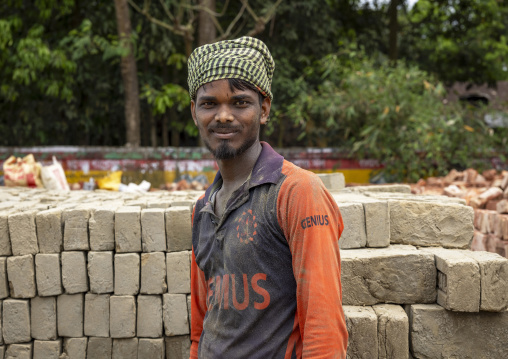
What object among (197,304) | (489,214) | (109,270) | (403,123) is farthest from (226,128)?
(403,123)

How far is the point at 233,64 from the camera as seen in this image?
1.65 metres

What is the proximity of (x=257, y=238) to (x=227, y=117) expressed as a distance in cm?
44

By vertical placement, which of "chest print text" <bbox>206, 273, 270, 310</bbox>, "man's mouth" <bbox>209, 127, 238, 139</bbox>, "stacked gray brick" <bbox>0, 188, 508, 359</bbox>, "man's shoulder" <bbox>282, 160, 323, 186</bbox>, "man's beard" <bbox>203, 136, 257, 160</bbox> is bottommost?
"stacked gray brick" <bbox>0, 188, 508, 359</bbox>

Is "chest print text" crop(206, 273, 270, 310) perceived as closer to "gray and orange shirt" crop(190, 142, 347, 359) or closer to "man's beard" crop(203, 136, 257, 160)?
"gray and orange shirt" crop(190, 142, 347, 359)

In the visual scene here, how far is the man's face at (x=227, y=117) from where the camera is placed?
1688 millimetres

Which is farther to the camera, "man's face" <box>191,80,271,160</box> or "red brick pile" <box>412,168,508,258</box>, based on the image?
"red brick pile" <box>412,168,508,258</box>

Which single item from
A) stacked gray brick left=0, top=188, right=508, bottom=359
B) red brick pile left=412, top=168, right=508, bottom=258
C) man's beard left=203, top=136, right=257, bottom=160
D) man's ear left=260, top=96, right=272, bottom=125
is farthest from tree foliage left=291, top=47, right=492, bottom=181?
man's beard left=203, top=136, right=257, bottom=160

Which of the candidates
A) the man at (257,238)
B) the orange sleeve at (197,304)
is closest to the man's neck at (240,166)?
the man at (257,238)

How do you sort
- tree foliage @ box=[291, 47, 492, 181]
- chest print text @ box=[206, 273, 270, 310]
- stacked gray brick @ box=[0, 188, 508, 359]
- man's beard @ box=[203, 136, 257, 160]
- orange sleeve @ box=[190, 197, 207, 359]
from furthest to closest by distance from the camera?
tree foliage @ box=[291, 47, 492, 181], stacked gray brick @ box=[0, 188, 508, 359], orange sleeve @ box=[190, 197, 207, 359], man's beard @ box=[203, 136, 257, 160], chest print text @ box=[206, 273, 270, 310]

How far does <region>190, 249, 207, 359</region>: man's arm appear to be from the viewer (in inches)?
76.9

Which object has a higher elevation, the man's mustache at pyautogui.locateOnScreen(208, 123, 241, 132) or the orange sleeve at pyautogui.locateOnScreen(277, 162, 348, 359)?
the man's mustache at pyautogui.locateOnScreen(208, 123, 241, 132)

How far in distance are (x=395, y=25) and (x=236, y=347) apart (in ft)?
47.6

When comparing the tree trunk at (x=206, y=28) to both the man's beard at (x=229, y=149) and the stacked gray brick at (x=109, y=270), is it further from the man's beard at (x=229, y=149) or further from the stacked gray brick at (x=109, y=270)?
the man's beard at (x=229, y=149)

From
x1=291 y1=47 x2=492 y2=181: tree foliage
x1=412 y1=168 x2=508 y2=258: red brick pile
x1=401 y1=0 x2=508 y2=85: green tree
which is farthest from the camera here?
x1=401 y1=0 x2=508 y2=85: green tree
